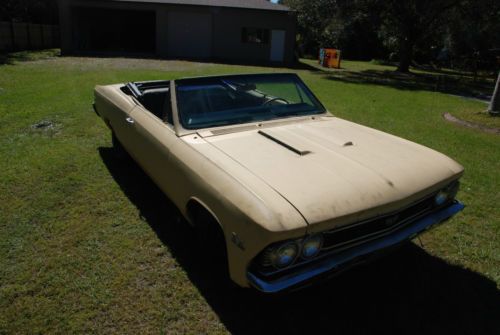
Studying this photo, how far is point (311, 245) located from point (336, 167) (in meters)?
0.69

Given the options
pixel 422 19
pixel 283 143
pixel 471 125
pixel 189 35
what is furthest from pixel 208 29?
pixel 283 143

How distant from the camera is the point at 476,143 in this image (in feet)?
23.3

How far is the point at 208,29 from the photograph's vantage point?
24016 mm

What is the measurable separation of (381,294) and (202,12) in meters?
23.3

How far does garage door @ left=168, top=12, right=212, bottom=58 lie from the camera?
2364cm

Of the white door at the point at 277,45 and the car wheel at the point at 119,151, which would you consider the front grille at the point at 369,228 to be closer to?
the car wheel at the point at 119,151

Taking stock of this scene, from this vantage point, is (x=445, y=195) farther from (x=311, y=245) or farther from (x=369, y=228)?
(x=311, y=245)

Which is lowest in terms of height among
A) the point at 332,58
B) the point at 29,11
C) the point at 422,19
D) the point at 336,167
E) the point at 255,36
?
the point at 336,167

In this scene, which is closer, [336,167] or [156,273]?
[336,167]

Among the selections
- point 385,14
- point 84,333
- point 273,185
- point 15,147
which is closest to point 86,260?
point 84,333

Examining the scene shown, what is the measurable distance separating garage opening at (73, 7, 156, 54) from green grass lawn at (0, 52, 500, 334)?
22768 millimetres

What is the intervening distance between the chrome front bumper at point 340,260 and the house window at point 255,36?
22.8 m

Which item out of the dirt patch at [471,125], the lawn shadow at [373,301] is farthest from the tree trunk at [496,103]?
the lawn shadow at [373,301]

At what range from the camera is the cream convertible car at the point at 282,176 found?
2273 mm
